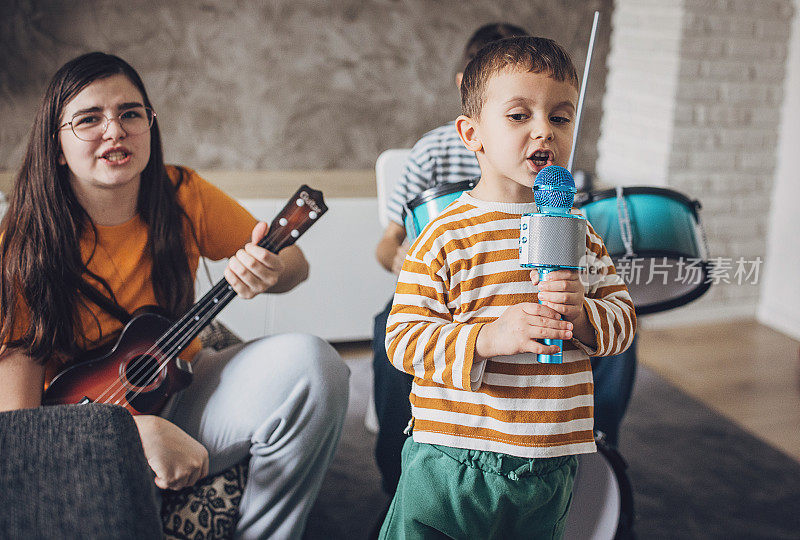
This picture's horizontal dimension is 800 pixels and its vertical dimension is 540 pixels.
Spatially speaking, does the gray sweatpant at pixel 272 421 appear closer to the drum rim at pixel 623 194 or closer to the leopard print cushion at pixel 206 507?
the leopard print cushion at pixel 206 507

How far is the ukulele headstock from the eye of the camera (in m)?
1.20

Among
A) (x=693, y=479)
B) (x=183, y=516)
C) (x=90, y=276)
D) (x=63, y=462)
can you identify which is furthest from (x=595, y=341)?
(x=693, y=479)

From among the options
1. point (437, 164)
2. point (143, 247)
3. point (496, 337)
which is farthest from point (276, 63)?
point (496, 337)

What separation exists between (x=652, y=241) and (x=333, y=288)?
1.34 meters

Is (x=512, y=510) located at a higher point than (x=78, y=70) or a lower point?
lower

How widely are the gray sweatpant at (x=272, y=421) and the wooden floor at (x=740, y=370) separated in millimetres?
1391

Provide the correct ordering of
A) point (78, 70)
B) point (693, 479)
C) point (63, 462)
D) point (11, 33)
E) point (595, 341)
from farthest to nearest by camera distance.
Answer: point (11, 33) < point (693, 479) < point (78, 70) < point (595, 341) < point (63, 462)

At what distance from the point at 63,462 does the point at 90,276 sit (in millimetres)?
539

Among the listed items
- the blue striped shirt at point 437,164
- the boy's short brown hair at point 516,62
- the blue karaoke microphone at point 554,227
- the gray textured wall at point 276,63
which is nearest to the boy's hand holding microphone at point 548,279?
the blue karaoke microphone at point 554,227

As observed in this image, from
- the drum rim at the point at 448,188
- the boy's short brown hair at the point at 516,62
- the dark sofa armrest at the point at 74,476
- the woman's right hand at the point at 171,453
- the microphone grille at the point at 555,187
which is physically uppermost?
the boy's short brown hair at the point at 516,62

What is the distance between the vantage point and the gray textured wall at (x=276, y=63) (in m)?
2.36

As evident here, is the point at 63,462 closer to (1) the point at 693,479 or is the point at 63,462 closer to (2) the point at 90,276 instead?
(2) the point at 90,276

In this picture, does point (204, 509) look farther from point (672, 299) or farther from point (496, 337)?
point (672, 299)

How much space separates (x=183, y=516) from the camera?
44.6 inches
